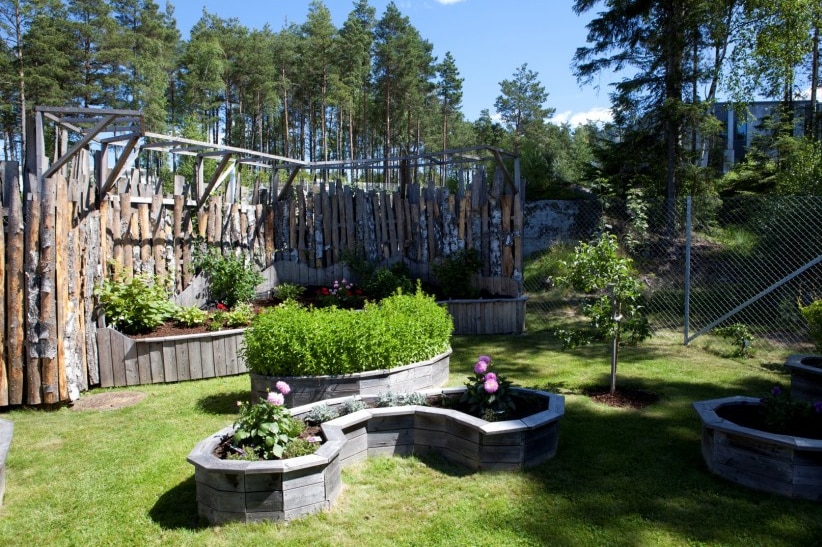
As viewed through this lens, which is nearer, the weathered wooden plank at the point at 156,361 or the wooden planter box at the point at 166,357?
the wooden planter box at the point at 166,357

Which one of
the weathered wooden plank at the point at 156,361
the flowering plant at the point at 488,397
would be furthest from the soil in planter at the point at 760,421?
the weathered wooden plank at the point at 156,361

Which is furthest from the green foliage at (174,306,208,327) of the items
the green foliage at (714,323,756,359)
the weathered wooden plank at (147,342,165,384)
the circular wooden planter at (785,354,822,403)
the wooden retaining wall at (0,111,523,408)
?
the green foliage at (714,323,756,359)

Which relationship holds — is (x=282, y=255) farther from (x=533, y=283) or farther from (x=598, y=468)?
(x=598, y=468)

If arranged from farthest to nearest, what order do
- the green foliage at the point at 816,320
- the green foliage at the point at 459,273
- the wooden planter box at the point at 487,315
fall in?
the green foliage at the point at 459,273, the wooden planter box at the point at 487,315, the green foliage at the point at 816,320

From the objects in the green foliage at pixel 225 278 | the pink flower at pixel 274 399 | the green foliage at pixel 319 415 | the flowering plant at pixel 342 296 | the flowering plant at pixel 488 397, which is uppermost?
the green foliage at pixel 225 278

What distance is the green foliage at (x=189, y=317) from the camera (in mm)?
6820

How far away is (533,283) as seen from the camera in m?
11.6

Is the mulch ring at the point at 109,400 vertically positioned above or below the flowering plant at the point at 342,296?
below

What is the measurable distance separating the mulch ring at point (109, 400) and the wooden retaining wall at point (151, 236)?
6.1 inches

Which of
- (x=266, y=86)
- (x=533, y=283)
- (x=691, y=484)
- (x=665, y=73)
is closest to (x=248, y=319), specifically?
(x=691, y=484)

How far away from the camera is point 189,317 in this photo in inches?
269

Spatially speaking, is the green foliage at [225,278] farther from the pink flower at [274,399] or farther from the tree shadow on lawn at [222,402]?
the pink flower at [274,399]

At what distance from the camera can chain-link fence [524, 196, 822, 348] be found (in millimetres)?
7844

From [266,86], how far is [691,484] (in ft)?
90.7
